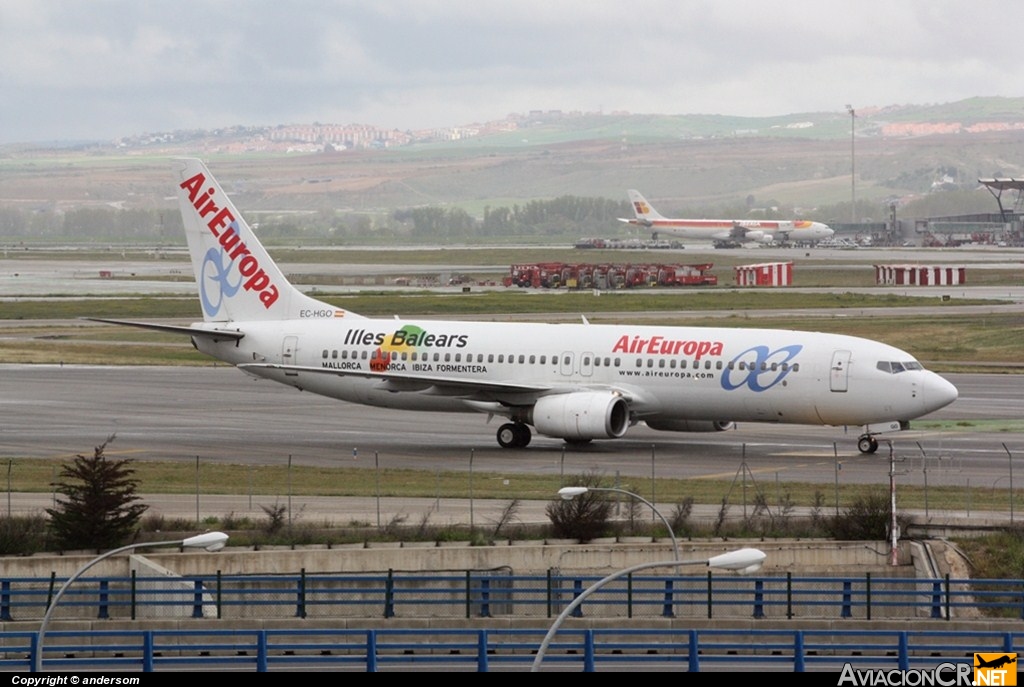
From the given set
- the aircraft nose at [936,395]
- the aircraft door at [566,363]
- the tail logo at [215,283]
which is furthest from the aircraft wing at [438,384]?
the aircraft nose at [936,395]

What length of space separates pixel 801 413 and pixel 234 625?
2683 cm

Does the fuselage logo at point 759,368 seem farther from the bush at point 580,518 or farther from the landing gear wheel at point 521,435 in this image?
the bush at point 580,518

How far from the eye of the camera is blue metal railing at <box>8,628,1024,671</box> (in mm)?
31922

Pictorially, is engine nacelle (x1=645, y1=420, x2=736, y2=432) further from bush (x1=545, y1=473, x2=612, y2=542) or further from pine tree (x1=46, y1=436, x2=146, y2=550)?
pine tree (x1=46, y1=436, x2=146, y2=550)

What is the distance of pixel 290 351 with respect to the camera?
216ft

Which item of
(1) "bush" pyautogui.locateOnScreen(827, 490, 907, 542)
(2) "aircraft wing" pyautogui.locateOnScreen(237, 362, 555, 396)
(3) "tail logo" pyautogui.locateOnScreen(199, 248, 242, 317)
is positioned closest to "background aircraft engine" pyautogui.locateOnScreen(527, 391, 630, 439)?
(2) "aircraft wing" pyautogui.locateOnScreen(237, 362, 555, 396)

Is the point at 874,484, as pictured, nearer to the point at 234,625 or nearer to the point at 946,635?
the point at 946,635

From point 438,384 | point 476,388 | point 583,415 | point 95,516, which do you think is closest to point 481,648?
point 95,516

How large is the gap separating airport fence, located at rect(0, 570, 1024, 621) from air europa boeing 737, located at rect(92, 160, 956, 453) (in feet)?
51.6

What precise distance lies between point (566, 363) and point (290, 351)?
36.1 ft

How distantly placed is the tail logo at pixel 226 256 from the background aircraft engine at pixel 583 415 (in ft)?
43.4

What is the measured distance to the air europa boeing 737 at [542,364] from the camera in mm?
58406

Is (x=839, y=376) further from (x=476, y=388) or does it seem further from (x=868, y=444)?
(x=476, y=388)

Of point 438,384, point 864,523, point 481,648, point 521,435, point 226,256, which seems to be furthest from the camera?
point 226,256
